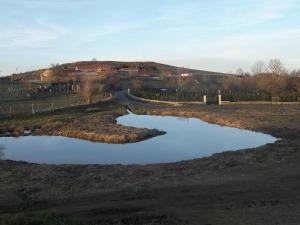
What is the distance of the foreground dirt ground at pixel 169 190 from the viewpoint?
1210 centimetres

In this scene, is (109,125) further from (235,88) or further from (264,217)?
(235,88)

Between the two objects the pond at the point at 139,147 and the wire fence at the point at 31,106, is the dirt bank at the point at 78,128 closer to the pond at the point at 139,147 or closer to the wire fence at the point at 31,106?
the pond at the point at 139,147

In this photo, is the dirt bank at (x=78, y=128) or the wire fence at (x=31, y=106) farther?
the wire fence at (x=31, y=106)

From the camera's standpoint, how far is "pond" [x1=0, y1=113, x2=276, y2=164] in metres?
25.4

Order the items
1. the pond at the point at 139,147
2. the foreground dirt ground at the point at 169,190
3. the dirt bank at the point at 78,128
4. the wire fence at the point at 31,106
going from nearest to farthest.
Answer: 1. the foreground dirt ground at the point at 169,190
2. the pond at the point at 139,147
3. the dirt bank at the point at 78,128
4. the wire fence at the point at 31,106

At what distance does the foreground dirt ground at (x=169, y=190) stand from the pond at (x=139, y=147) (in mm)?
3287

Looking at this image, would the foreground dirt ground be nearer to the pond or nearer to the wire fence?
the pond

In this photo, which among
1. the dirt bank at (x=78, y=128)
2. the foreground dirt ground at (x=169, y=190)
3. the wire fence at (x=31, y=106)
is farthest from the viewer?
the wire fence at (x=31, y=106)

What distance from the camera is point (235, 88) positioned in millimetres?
91375

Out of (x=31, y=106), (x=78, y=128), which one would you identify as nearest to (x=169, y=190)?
(x=78, y=128)

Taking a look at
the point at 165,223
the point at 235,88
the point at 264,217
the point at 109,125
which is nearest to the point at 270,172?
the point at 264,217

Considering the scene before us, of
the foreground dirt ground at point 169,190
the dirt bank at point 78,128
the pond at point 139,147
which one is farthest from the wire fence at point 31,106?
the foreground dirt ground at point 169,190

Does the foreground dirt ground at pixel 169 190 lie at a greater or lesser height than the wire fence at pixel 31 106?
lesser

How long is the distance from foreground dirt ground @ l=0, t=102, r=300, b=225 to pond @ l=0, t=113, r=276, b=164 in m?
3.29
